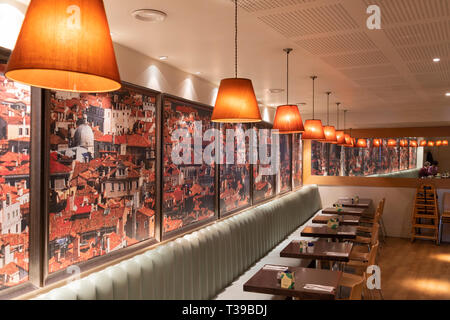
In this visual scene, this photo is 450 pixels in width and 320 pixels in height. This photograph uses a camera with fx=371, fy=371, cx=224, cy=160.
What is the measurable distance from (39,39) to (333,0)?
1.97m

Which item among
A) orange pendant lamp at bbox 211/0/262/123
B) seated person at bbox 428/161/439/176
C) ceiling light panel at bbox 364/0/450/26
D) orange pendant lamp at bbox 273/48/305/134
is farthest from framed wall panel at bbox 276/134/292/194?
orange pendant lamp at bbox 211/0/262/123

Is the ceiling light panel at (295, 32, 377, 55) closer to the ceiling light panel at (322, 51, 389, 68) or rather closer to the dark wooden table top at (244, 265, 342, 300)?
the ceiling light panel at (322, 51, 389, 68)

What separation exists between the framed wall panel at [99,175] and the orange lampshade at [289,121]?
4.04ft

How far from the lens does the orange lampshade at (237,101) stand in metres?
2.34

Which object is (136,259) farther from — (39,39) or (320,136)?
(320,136)

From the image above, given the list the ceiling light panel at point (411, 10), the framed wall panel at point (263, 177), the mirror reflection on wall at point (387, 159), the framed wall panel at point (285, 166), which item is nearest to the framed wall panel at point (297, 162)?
the framed wall panel at point (285, 166)

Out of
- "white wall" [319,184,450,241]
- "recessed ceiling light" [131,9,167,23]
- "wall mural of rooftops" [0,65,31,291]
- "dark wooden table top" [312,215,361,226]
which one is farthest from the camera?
"white wall" [319,184,450,241]

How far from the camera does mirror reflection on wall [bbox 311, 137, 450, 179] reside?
345 inches

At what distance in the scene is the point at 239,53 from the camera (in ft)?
11.8

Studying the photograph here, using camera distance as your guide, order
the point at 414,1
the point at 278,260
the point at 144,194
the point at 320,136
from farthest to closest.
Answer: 1. the point at 278,260
2. the point at 320,136
3. the point at 144,194
4. the point at 414,1

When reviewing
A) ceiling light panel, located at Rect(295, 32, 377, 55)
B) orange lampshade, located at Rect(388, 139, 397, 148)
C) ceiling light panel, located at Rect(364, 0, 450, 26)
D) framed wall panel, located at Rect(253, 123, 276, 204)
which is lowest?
framed wall panel, located at Rect(253, 123, 276, 204)

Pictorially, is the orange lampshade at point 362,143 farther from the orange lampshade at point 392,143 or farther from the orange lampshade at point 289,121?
the orange lampshade at point 289,121

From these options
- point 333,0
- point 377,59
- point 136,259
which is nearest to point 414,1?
point 333,0

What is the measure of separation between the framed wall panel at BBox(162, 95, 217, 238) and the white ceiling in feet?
1.61
